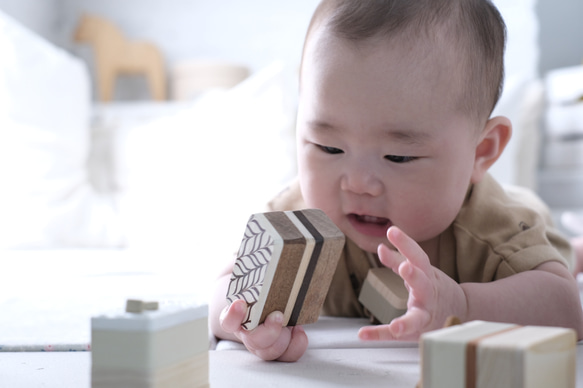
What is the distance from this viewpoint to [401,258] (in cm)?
57

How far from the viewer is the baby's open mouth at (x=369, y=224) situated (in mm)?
789

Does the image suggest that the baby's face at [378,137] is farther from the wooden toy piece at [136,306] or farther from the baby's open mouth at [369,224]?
the wooden toy piece at [136,306]

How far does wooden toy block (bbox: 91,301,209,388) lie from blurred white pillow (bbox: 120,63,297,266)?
110 cm

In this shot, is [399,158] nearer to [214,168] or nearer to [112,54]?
[214,168]

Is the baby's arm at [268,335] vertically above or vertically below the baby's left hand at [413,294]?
below

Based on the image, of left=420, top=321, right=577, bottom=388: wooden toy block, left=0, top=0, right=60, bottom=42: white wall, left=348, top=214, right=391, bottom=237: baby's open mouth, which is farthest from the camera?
left=0, top=0, right=60, bottom=42: white wall

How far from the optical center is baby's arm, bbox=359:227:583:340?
21.1 inches

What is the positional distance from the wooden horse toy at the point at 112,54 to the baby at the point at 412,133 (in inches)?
82.9

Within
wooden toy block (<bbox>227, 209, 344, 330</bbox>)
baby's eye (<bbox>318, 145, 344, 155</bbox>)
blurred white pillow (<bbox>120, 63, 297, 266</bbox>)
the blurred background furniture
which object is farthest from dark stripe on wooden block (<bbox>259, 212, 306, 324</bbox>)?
the blurred background furniture

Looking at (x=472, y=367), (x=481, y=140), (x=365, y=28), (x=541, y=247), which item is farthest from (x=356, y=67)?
(x=472, y=367)

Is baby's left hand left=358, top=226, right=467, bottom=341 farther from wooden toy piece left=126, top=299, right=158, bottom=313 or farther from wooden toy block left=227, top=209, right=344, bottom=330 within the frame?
wooden toy piece left=126, top=299, right=158, bottom=313

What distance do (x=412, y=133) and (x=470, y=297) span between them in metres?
0.20

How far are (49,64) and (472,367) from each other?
1.72 meters

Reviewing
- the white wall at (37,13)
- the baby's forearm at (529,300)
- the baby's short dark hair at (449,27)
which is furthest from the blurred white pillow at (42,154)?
the baby's forearm at (529,300)
